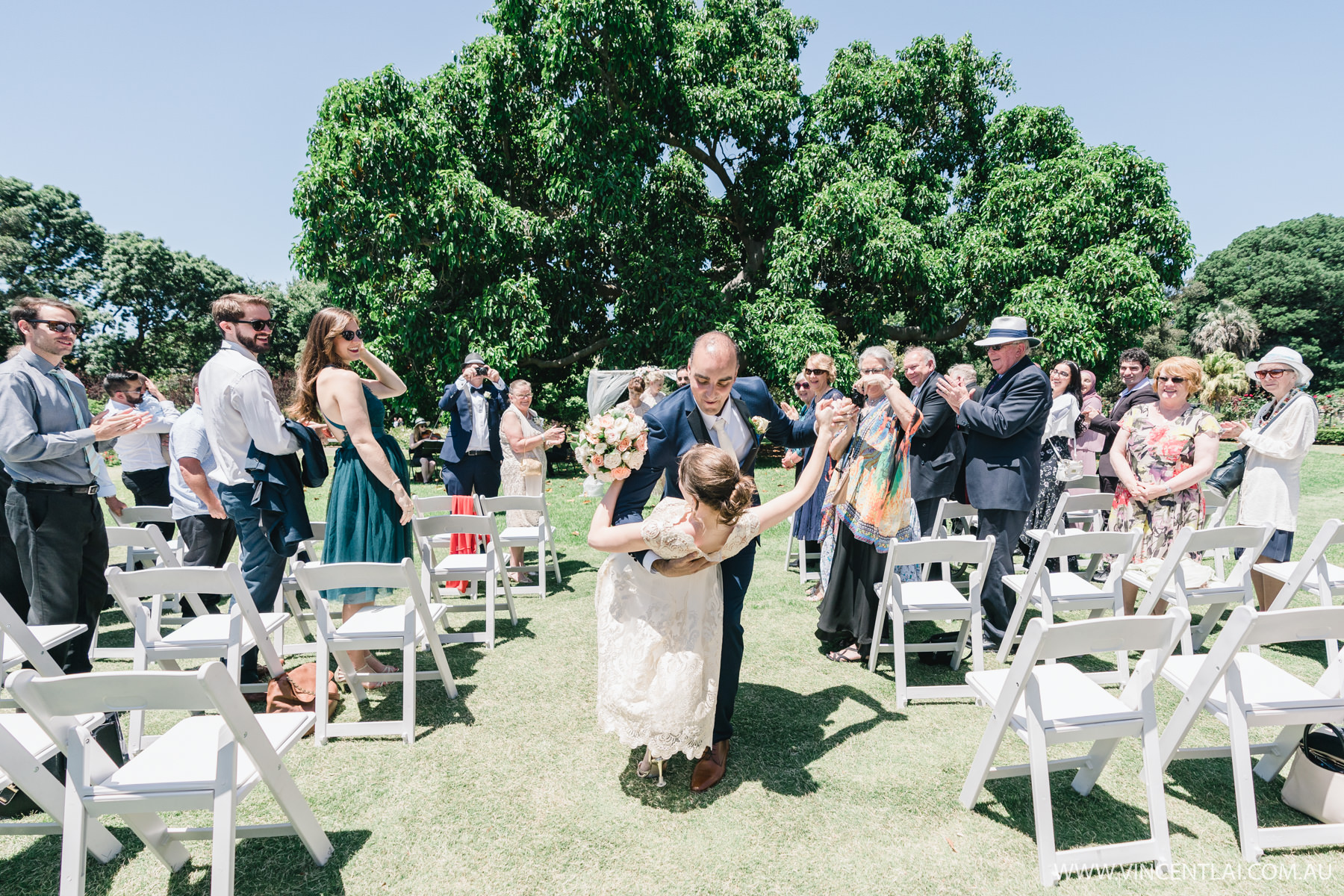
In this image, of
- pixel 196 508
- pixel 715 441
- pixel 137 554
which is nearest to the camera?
pixel 715 441

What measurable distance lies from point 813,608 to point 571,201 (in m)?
11.8

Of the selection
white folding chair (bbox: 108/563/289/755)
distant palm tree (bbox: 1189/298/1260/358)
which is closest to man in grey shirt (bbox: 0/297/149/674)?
white folding chair (bbox: 108/563/289/755)

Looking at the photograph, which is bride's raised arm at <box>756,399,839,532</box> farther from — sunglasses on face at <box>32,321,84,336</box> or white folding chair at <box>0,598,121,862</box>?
sunglasses on face at <box>32,321,84,336</box>

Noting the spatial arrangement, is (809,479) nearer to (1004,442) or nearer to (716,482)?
(716,482)

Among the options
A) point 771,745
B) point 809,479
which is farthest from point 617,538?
point 771,745

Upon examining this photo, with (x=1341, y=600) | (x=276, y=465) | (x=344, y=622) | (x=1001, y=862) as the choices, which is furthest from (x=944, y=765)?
(x=1341, y=600)

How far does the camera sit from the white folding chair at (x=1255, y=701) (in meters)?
2.60

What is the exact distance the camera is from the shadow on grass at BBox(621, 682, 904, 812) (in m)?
3.24

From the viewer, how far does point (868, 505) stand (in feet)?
14.9

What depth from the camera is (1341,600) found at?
18.7ft

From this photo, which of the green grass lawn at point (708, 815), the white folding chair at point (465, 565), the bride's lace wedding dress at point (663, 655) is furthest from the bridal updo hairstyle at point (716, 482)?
the white folding chair at point (465, 565)

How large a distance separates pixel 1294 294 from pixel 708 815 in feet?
202

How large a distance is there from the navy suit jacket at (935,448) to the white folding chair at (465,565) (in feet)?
11.0

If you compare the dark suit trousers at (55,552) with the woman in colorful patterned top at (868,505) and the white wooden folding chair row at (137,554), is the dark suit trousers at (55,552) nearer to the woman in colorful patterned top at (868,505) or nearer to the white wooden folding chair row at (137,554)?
the white wooden folding chair row at (137,554)
